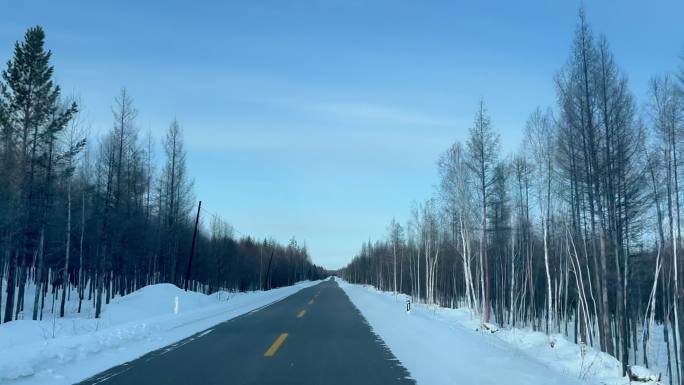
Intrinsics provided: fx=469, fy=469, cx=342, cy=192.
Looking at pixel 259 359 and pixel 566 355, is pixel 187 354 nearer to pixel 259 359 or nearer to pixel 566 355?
pixel 259 359

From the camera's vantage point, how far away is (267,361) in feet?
32.9

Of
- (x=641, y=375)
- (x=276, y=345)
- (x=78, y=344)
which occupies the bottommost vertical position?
(x=641, y=375)

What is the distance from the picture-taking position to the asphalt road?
26.7ft

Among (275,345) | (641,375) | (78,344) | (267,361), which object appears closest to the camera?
(267,361)

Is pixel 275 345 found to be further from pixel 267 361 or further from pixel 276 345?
pixel 267 361

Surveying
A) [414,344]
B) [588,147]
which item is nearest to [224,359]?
[414,344]

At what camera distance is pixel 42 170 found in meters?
25.9

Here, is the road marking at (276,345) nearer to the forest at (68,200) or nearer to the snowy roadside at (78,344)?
the snowy roadside at (78,344)

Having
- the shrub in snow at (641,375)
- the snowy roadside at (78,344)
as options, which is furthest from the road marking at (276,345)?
the shrub in snow at (641,375)

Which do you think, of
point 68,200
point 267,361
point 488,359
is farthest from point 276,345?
point 68,200

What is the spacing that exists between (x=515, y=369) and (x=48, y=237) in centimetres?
3478

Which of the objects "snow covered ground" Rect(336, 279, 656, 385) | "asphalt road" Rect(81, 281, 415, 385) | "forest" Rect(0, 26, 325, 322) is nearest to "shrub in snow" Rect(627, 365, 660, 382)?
"snow covered ground" Rect(336, 279, 656, 385)

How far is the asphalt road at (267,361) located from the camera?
320 inches

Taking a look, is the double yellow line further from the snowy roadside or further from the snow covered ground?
the snow covered ground
